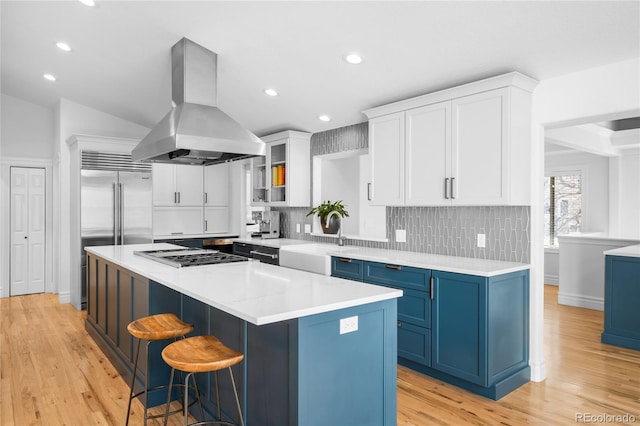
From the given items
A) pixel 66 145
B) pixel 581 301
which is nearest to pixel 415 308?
pixel 581 301

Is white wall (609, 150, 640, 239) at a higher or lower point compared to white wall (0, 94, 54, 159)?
lower

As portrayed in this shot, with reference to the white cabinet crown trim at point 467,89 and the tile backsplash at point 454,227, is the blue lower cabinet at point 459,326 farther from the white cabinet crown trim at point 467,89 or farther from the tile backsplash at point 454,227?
the white cabinet crown trim at point 467,89

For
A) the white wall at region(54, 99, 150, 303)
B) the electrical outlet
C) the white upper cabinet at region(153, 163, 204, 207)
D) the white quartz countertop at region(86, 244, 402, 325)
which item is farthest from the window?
the white wall at region(54, 99, 150, 303)

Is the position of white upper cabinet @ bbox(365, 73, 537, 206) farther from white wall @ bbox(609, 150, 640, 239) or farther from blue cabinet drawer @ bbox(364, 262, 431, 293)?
white wall @ bbox(609, 150, 640, 239)

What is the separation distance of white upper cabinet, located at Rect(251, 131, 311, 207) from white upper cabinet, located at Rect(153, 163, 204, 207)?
4.04 feet

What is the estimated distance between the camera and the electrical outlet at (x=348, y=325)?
6.71ft

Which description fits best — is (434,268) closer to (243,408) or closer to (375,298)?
(375,298)

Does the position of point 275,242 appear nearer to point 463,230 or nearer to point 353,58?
point 463,230

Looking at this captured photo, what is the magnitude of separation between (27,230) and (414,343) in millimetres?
6191

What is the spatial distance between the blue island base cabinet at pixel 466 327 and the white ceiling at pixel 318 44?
Result: 1562 mm

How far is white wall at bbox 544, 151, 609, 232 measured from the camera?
6758 mm

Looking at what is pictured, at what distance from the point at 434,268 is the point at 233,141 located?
181cm

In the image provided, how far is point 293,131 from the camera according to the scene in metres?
5.36

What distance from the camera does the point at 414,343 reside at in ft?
11.2
